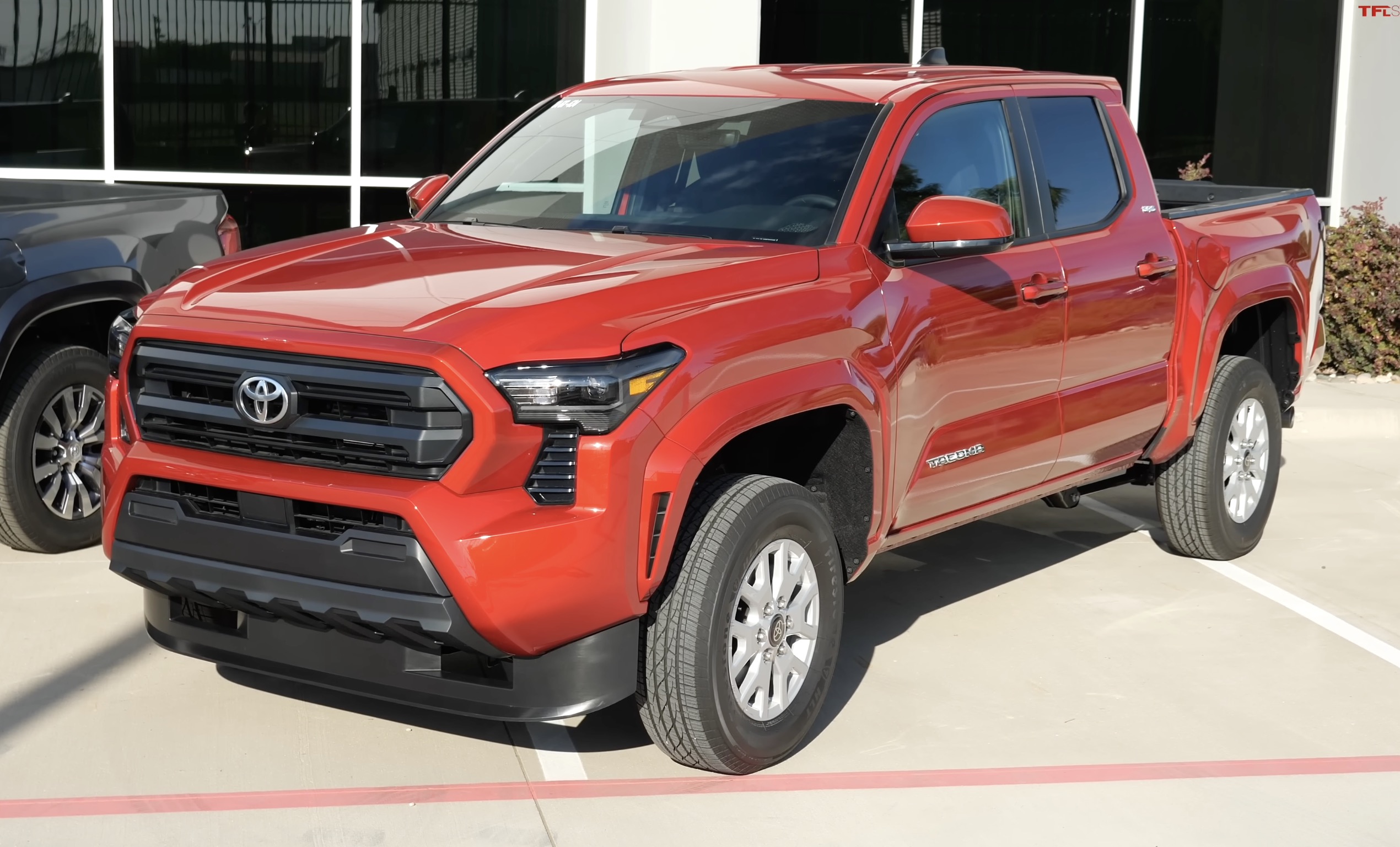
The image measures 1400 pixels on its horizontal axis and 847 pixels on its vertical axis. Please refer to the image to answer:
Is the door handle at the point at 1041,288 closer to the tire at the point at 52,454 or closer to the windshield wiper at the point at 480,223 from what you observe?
the windshield wiper at the point at 480,223

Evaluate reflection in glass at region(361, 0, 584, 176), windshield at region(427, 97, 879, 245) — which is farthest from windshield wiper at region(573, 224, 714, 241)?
reflection in glass at region(361, 0, 584, 176)

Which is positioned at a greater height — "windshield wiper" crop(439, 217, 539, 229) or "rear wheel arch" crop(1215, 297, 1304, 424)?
"windshield wiper" crop(439, 217, 539, 229)

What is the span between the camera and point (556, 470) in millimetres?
3779

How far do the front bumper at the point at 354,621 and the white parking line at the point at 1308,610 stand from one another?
125 inches

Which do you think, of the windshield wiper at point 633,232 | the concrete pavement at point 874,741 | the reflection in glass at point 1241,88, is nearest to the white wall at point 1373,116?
the reflection in glass at point 1241,88

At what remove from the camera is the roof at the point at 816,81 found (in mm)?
5234

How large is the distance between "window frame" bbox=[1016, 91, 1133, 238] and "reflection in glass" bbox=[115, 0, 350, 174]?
650 cm

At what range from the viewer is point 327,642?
13.1ft

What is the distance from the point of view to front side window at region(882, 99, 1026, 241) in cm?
498

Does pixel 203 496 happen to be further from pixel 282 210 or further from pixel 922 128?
pixel 282 210

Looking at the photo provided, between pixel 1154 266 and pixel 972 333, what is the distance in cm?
124

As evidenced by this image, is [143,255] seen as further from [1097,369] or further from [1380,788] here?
[1380,788]

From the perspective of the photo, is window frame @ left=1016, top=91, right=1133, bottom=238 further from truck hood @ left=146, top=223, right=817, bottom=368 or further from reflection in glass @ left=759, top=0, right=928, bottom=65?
reflection in glass @ left=759, top=0, right=928, bottom=65

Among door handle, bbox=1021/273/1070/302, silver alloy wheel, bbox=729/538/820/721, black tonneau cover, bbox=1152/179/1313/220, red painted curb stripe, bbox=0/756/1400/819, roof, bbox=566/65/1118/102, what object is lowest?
red painted curb stripe, bbox=0/756/1400/819
